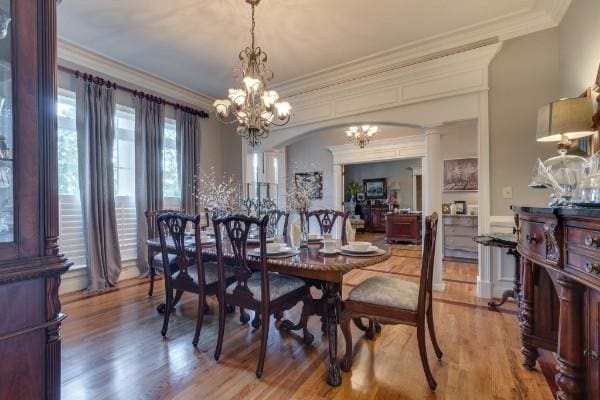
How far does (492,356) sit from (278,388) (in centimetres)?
152

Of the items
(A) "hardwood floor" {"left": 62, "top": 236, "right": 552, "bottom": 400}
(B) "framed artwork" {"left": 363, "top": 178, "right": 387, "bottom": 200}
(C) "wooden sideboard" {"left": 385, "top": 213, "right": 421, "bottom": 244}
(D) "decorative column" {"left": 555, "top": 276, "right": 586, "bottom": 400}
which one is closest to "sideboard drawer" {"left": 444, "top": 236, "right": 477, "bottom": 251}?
(C) "wooden sideboard" {"left": 385, "top": 213, "right": 421, "bottom": 244}

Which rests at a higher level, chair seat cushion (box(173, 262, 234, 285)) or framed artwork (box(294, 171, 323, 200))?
framed artwork (box(294, 171, 323, 200))

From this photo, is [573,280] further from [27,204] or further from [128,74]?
[128,74]

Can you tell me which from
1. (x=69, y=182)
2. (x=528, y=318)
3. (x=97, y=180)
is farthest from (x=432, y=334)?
(x=69, y=182)

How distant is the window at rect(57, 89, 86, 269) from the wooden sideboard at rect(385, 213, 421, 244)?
6406mm

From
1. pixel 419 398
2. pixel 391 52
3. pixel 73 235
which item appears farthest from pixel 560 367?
pixel 73 235

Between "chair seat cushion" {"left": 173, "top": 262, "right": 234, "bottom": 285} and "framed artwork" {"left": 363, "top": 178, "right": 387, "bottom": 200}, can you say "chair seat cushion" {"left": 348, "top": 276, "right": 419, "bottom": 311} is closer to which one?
"chair seat cushion" {"left": 173, "top": 262, "right": 234, "bottom": 285}

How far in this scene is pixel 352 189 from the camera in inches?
436

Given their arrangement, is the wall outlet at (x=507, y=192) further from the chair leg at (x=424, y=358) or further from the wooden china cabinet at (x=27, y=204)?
the wooden china cabinet at (x=27, y=204)

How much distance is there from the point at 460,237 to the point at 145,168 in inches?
219

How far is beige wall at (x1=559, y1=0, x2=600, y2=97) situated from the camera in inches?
84.9

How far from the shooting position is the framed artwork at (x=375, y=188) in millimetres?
10938

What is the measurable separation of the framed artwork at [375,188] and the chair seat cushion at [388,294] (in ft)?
30.1

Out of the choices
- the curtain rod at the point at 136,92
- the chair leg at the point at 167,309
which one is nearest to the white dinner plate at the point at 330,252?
the chair leg at the point at 167,309
